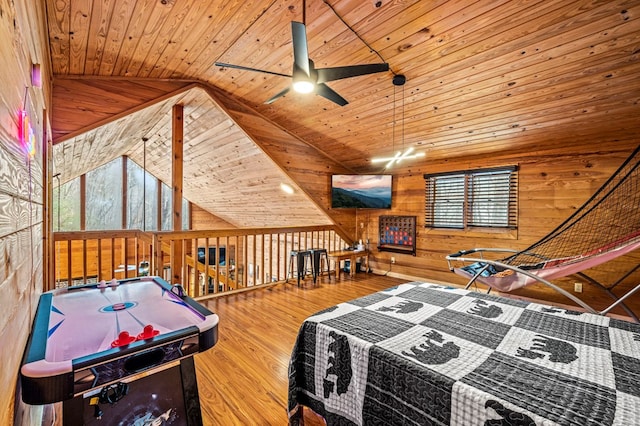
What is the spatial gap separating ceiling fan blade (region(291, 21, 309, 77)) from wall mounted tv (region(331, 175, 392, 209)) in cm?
339

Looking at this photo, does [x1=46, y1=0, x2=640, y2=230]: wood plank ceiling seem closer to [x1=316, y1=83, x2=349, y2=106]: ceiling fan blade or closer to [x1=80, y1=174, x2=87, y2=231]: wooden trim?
[x1=316, y1=83, x2=349, y2=106]: ceiling fan blade

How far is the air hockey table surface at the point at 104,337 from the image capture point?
3.02 feet

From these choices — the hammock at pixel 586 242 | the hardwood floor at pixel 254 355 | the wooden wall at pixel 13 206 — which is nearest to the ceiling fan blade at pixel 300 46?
the wooden wall at pixel 13 206

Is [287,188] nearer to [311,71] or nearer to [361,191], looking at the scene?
[361,191]

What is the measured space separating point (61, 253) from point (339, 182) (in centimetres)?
671

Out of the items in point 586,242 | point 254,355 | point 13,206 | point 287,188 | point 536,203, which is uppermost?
point 287,188

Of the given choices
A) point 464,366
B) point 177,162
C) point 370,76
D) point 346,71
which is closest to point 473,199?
point 370,76

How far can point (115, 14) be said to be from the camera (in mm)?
2219

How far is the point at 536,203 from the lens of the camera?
13.6 ft

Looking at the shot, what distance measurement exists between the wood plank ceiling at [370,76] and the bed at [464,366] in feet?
7.28

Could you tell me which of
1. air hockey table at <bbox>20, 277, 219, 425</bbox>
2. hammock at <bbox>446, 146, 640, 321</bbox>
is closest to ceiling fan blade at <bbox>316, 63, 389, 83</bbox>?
air hockey table at <bbox>20, 277, 219, 425</bbox>

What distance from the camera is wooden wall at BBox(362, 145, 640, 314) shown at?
12.0ft

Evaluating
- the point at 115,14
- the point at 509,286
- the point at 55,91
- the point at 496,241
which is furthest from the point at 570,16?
the point at 55,91

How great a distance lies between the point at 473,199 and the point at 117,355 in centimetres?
491
